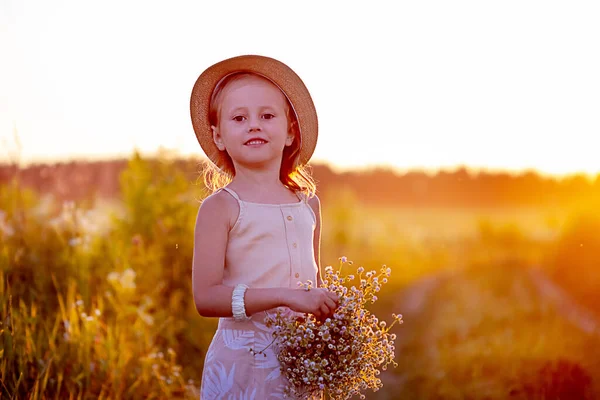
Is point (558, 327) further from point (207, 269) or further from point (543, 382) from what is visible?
point (207, 269)

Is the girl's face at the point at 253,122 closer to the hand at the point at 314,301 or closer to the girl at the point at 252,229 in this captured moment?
the girl at the point at 252,229

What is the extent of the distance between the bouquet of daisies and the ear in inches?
32.9

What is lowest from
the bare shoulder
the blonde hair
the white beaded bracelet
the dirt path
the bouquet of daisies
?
the dirt path

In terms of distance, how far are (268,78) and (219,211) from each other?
638mm

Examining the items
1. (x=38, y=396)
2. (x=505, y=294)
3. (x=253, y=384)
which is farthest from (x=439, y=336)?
(x=253, y=384)

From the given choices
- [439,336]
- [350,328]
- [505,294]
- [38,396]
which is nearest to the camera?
[350,328]

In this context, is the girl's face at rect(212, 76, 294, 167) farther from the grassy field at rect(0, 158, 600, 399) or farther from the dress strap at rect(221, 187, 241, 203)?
the grassy field at rect(0, 158, 600, 399)

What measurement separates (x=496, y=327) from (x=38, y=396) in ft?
17.7

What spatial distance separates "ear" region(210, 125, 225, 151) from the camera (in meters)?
3.02

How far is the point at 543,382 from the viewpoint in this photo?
17.2ft

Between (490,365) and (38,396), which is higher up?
(38,396)

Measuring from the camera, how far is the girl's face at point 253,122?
2770 millimetres

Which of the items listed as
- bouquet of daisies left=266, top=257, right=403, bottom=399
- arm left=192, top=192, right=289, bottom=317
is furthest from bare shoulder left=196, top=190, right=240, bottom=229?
bouquet of daisies left=266, top=257, right=403, bottom=399

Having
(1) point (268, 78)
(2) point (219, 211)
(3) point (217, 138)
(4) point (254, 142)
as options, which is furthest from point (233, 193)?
(1) point (268, 78)
